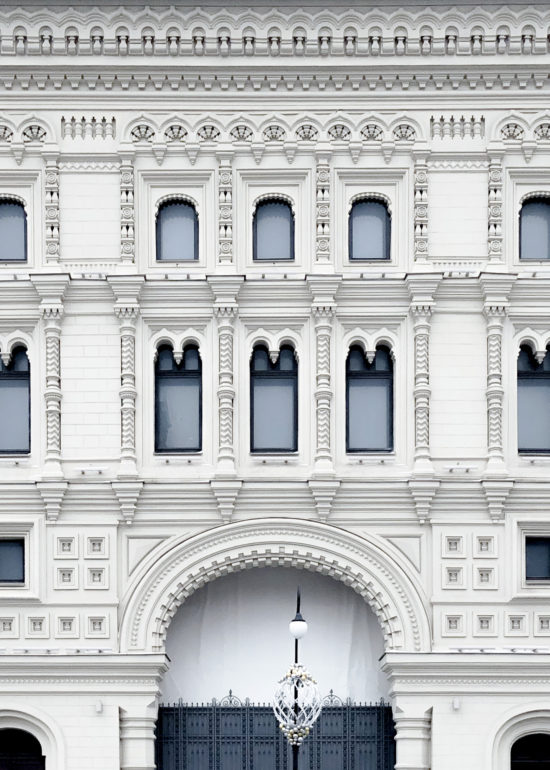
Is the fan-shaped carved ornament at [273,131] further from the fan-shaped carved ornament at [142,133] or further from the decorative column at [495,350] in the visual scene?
the decorative column at [495,350]

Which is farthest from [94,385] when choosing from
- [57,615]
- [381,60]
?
[381,60]

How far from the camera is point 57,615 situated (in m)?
20.8

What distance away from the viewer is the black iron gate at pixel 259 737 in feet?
70.2

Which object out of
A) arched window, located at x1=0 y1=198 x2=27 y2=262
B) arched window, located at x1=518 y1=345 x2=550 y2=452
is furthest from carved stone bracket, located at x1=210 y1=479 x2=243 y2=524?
arched window, located at x1=0 y1=198 x2=27 y2=262

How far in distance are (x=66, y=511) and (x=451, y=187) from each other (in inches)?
273

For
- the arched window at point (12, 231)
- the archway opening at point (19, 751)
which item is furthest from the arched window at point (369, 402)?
the archway opening at point (19, 751)

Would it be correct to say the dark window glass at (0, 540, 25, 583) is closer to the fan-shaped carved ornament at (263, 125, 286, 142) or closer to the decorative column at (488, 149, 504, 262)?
the fan-shaped carved ornament at (263, 125, 286, 142)

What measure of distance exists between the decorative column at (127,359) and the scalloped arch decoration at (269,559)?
4.33 feet

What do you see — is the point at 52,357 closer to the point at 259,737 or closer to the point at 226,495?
the point at 226,495

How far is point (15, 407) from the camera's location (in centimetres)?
2136

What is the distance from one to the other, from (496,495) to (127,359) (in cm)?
533

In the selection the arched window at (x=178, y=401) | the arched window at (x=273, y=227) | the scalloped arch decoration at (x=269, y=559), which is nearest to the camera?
the scalloped arch decoration at (x=269, y=559)

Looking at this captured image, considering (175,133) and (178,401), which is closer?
(178,401)

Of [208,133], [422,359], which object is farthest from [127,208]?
[422,359]
